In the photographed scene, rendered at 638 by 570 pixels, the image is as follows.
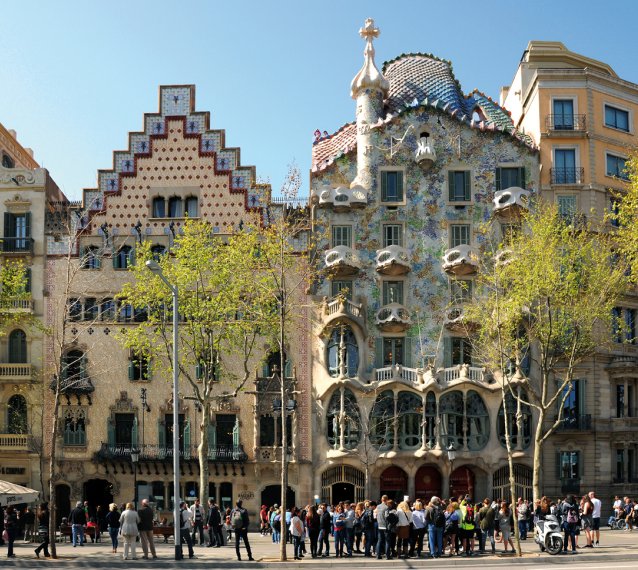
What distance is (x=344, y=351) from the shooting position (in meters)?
46.2

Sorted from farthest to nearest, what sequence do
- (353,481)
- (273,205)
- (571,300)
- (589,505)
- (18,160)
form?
(18,160) < (273,205) < (353,481) < (571,300) < (589,505)

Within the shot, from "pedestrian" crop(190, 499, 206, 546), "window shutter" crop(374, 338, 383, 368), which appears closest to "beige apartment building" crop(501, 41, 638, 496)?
"window shutter" crop(374, 338, 383, 368)

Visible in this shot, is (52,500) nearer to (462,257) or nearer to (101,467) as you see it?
(101,467)

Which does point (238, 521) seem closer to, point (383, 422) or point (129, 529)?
point (129, 529)

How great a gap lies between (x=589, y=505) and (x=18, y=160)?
140 feet

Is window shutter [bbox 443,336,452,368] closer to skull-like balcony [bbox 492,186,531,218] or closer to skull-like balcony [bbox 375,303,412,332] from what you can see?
skull-like balcony [bbox 375,303,412,332]

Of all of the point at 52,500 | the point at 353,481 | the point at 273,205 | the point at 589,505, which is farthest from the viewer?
the point at 273,205

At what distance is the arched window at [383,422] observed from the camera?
45.3 m

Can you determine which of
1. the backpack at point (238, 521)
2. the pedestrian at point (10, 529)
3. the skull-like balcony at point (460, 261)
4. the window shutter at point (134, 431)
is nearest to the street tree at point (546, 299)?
the skull-like balcony at point (460, 261)

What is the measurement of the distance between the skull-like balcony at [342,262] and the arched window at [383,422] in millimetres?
6419

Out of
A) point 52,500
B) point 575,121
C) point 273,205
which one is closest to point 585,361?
point 575,121

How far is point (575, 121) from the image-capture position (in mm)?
48312

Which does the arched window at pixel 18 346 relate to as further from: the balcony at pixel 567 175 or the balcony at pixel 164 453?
the balcony at pixel 567 175

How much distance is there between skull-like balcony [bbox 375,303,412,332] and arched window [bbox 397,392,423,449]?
344cm
